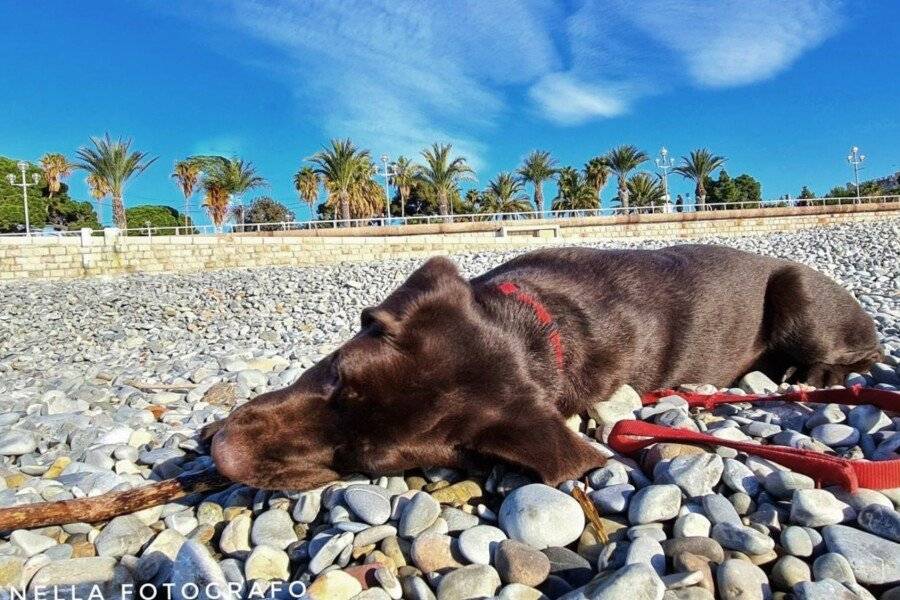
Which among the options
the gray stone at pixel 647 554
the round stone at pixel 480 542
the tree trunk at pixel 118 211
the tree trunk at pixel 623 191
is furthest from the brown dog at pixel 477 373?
the tree trunk at pixel 623 191

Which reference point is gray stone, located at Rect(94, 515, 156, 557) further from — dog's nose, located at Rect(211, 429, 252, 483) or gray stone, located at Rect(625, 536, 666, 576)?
gray stone, located at Rect(625, 536, 666, 576)

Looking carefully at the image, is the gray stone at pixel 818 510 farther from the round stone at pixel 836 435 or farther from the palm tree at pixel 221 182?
the palm tree at pixel 221 182

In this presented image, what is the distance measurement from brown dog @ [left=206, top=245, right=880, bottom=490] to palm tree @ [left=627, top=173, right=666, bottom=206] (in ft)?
179

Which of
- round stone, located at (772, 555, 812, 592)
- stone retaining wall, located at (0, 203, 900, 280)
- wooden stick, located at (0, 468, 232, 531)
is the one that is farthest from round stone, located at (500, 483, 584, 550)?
stone retaining wall, located at (0, 203, 900, 280)

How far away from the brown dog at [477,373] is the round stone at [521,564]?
0.28 metres

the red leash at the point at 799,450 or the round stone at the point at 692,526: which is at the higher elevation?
the red leash at the point at 799,450

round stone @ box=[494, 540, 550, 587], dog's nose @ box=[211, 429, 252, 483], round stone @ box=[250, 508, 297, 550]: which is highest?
dog's nose @ box=[211, 429, 252, 483]

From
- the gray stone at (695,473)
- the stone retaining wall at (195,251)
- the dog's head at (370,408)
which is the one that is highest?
the stone retaining wall at (195,251)

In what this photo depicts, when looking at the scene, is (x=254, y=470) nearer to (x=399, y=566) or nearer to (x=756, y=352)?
(x=399, y=566)

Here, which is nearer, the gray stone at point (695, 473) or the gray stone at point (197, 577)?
the gray stone at point (197, 577)

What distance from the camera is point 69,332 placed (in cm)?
848

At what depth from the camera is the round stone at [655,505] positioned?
5.85 ft

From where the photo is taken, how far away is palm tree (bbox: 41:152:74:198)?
53228 mm

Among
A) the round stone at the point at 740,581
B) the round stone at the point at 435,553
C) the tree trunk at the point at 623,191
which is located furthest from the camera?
the tree trunk at the point at 623,191
